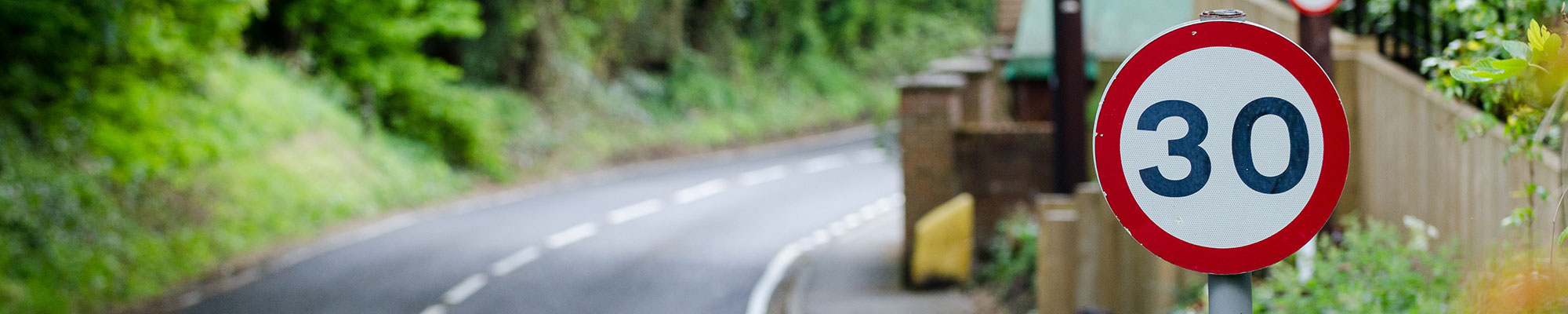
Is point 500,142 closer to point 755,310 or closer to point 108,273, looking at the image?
point 108,273

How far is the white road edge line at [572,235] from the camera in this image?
15328 millimetres

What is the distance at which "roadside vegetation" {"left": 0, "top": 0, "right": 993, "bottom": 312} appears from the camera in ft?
41.3

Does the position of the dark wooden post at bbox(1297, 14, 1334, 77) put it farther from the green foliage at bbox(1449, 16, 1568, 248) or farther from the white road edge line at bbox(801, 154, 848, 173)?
the white road edge line at bbox(801, 154, 848, 173)

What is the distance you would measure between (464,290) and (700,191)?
30.2 ft

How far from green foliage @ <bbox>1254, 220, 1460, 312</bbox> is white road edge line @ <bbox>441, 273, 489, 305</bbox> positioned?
812cm

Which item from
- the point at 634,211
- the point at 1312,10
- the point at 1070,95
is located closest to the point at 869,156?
the point at 634,211

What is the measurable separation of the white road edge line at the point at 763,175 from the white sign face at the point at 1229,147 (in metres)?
20.1

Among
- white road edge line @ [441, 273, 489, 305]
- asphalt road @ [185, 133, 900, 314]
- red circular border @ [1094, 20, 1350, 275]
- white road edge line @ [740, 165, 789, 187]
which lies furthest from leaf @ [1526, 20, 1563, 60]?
white road edge line @ [740, 165, 789, 187]

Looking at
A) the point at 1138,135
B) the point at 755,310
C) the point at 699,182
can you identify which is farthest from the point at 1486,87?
the point at 699,182

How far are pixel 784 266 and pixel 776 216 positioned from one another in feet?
14.4

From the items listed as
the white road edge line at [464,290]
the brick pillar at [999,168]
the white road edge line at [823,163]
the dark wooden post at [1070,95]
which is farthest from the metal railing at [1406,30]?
the white road edge line at [823,163]

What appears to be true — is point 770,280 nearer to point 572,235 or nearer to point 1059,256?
point 572,235

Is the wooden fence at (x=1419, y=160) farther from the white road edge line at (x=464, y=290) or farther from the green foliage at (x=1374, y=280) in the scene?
the white road edge line at (x=464, y=290)

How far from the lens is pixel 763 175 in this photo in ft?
78.9
